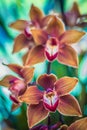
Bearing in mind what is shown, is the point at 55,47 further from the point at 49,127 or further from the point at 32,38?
the point at 49,127

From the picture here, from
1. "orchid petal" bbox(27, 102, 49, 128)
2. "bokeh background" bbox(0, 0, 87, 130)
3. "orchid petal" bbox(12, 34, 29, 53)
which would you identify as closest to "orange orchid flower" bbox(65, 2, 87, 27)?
"bokeh background" bbox(0, 0, 87, 130)

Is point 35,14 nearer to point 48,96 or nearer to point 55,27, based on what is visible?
point 55,27

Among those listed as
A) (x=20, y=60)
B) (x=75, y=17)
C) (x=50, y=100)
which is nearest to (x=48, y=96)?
(x=50, y=100)

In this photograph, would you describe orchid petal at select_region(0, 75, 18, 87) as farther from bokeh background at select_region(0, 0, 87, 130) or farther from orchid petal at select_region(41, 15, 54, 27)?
orchid petal at select_region(41, 15, 54, 27)

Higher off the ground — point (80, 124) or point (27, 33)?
point (27, 33)

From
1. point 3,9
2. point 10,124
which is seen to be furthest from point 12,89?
point 3,9

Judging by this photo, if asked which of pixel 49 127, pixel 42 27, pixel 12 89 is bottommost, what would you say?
pixel 49 127


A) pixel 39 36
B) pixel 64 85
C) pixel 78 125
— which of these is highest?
pixel 39 36

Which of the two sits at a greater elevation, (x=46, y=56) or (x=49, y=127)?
(x=46, y=56)
